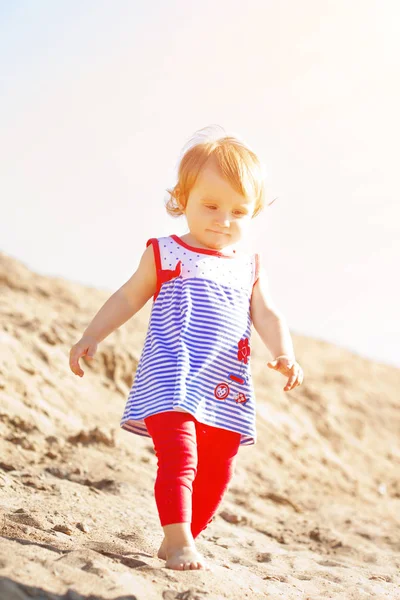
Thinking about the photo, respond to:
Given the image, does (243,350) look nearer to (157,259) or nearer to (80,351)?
(157,259)

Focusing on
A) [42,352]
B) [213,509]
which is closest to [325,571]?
[213,509]

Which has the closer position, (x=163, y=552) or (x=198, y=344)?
(x=163, y=552)

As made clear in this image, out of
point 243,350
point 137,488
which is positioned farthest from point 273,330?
point 137,488

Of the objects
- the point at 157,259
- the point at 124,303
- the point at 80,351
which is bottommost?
the point at 80,351

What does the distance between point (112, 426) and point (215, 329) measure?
3.27m

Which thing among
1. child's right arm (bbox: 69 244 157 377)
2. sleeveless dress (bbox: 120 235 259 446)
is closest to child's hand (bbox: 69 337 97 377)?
child's right arm (bbox: 69 244 157 377)

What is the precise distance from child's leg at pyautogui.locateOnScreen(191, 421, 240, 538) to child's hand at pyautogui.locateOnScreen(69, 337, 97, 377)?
22.4 inches

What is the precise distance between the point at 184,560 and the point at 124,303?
1071 millimetres

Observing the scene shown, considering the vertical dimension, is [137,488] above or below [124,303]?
below

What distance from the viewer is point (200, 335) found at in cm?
318

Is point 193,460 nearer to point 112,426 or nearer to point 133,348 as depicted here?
point 112,426

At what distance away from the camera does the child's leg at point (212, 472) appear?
3174 millimetres

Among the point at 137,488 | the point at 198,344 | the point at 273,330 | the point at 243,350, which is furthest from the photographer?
the point at 137,488

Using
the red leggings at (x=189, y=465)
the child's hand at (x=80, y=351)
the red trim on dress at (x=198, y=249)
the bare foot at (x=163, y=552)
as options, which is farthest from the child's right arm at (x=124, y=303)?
the bare foot at (x=163, y=552)
